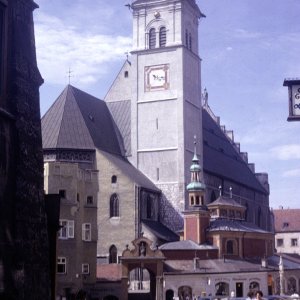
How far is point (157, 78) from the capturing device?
60.8m

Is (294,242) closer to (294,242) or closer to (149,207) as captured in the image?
(294,242)

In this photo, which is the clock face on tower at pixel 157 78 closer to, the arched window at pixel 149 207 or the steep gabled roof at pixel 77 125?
the steep gabled roof at pixel 77 125

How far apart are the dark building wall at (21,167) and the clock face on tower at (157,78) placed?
147 feet

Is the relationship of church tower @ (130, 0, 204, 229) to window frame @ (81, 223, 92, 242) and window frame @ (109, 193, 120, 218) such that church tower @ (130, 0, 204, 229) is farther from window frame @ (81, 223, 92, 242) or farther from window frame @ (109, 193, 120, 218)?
window frame @ (81, 223, 92, 242)

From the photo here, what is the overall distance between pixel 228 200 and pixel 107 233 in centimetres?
1402

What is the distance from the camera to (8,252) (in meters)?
13.6

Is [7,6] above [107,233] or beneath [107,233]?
above

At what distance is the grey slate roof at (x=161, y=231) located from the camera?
177 ft

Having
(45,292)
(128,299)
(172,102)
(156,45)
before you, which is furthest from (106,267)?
(45,292)

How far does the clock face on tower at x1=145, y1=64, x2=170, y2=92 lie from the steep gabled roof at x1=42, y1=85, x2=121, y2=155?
218 inches

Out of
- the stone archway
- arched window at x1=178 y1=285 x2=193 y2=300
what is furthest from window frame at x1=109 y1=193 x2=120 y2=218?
arched window at x1=178 y1=285 x2=193 y2=300

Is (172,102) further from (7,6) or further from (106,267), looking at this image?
(7,6)

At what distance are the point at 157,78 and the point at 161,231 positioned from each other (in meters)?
14.7

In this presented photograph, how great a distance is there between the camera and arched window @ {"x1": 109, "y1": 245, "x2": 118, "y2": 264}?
2092 inches
